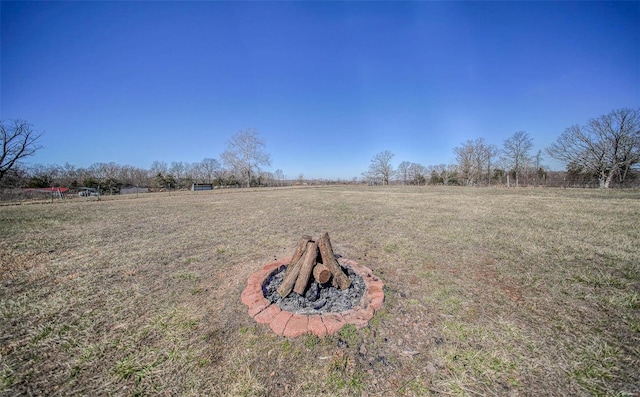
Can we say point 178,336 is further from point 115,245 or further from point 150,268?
point 115,245

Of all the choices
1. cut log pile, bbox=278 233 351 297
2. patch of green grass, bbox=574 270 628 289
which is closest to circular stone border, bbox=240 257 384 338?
cut log pile, bbox=278 233 351 297

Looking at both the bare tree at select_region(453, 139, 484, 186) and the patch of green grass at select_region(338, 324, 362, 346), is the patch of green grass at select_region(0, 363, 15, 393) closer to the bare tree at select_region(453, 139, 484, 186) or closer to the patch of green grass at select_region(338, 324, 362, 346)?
the patch of green grass at select_region(338, 324, 362, 346)

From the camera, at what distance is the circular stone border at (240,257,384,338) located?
78.3 inches

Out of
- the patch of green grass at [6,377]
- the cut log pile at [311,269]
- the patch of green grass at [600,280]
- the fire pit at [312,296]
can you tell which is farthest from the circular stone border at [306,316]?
the patch of green grass at [600,280]

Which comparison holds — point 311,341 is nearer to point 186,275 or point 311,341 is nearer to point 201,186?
point 186,275

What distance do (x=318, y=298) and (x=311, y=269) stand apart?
343mm

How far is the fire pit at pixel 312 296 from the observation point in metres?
2.06

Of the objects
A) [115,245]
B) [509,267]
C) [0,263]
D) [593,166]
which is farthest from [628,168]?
[0,263]

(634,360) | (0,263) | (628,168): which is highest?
(628,168)

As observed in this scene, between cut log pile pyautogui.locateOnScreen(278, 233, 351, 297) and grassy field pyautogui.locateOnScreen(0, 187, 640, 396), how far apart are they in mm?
543

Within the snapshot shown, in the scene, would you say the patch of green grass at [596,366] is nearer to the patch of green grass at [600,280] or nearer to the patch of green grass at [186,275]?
the patch of green grass at [600,280]

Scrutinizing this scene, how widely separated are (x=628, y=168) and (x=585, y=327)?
125 feet

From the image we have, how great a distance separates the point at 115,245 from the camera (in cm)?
467

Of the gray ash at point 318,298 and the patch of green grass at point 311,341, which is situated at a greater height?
the gray ash at point 318,298
